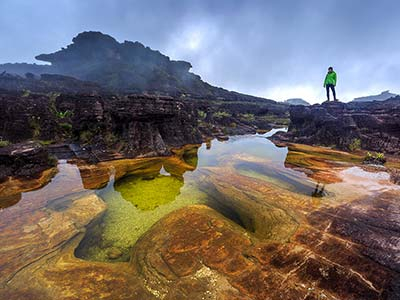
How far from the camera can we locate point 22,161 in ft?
26.7

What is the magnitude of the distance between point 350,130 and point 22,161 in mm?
18880

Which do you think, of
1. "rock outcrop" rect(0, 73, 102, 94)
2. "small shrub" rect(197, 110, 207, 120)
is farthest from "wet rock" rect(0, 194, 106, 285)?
"rock outcrop" rect(0, 73, 102, 94)

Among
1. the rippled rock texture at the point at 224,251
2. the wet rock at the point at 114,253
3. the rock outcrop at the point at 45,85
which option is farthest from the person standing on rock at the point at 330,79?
the rock outcrop at the point at 45,85

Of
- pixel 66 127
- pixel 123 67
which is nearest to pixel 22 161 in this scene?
pixel 66 127

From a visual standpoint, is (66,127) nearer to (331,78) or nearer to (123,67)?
(331,78)

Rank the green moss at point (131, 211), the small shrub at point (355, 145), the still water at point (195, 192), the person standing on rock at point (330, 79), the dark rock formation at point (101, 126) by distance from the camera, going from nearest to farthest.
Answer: the green moss at point (131, 211), the still water at point (195, 192), the dark rock formation at point (101, 126), the small shrub at point (355, 145), the person standing on rock at point (330, 79)

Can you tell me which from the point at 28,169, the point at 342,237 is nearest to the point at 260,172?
the point at 342,237

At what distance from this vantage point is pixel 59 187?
7.14 m

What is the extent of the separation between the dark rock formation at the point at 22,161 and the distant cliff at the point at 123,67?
56401 mm

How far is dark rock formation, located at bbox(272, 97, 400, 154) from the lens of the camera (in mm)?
14184

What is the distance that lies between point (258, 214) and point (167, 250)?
2554mm

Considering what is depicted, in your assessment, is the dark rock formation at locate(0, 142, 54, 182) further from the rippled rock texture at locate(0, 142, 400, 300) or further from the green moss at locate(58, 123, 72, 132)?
the green moss at locate(58, 123, 72, 132)

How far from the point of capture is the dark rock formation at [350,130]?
1418cm

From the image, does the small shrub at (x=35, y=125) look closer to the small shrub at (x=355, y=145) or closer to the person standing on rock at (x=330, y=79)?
the small shrub at (x=355, y=145)
